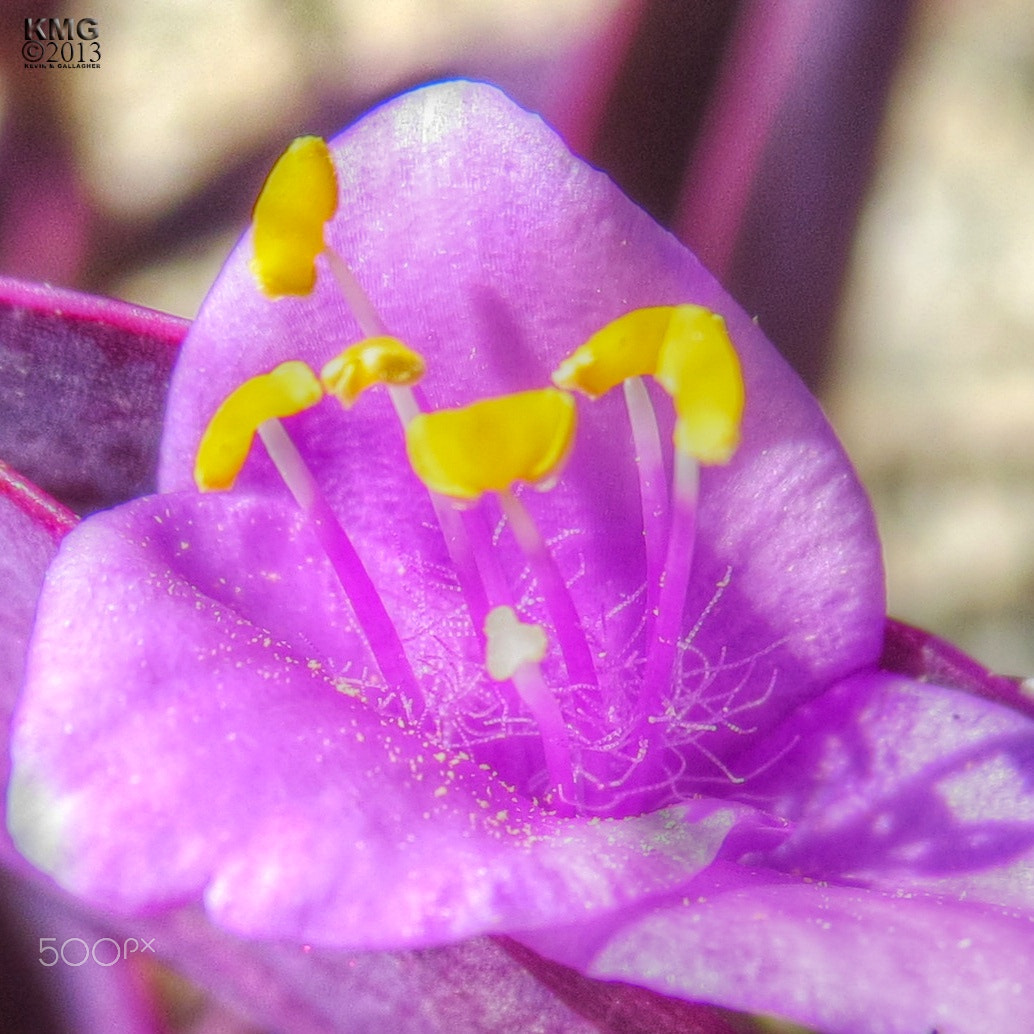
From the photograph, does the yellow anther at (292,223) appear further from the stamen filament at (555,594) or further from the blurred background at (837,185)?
the blurred background at (837,185)

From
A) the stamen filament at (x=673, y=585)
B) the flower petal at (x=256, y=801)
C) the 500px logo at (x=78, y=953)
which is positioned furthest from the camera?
the 500px logo at (x=78, y=953)

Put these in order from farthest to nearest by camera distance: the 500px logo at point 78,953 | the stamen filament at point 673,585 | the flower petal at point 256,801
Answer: the 500px logo at point 78,953 < the stamen filament at point 673,585 < the flower petal at point 256,801

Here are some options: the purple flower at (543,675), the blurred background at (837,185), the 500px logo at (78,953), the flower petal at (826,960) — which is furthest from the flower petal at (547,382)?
the blurred background at (837,185)

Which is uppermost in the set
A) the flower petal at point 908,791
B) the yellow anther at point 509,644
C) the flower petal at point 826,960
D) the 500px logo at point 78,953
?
the yellow anther at point 509,644

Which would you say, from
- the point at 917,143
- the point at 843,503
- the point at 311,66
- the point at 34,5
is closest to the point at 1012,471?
the point at 917,143

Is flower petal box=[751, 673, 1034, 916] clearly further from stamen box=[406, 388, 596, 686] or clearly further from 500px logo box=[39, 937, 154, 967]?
500px logo box=[39, 937, 154, 967]

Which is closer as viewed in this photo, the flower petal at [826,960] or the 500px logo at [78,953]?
the flower petal at [826,960]

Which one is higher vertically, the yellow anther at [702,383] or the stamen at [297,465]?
the yellow anther at [702,383]
